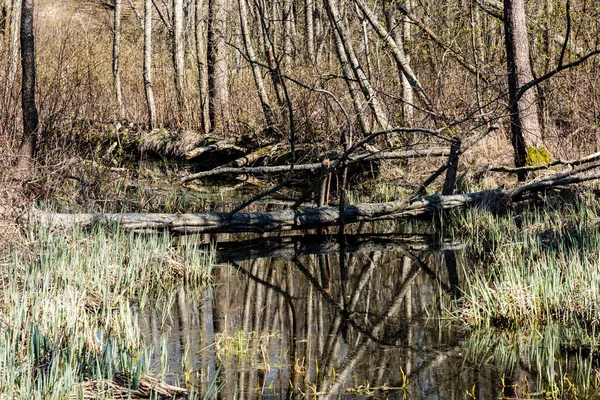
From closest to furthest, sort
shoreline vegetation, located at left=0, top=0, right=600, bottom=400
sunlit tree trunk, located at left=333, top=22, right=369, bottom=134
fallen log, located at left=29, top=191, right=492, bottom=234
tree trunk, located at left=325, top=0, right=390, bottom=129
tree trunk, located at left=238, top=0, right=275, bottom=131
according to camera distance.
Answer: shoreline vegetation, located at left=0, top=0, right=600, bottom=400 → fallen log, located at left=29, top=191, right=492, bottom=234 → tree trunk, located at left=325, top=0, right=390, bottom=129 → sunlit tree trunk, located at left=333, top=22, right=369, bottom=134 → tree trunk, located at left=238, top=0, right=275, bottom=131

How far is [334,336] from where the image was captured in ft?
19.3

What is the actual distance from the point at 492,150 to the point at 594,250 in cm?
711

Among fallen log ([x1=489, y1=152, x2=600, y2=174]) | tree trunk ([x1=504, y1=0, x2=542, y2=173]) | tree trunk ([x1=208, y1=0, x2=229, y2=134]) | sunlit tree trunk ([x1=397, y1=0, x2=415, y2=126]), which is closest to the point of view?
fallen log ([x1=489, y1=152, x2=600, y2=174])

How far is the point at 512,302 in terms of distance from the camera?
593 cm

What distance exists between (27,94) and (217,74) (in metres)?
9.20

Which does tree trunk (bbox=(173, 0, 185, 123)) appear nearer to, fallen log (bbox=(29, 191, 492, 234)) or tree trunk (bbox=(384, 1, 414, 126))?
tree trunk (bbox=(384, 1, 414, 126))

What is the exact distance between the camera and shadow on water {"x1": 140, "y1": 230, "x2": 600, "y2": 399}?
4785mm

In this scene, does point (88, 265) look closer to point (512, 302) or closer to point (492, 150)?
point (512, 302)

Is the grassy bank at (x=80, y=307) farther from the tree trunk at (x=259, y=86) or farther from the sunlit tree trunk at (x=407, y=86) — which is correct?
the tree trunk at (x=259, y=86)

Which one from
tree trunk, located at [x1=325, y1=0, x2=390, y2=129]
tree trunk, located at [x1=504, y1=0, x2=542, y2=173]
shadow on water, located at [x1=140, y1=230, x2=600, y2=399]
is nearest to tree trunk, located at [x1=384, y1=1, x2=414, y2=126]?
tree trunk, located at [x1=325, y1=0, x2=390, y2=129]

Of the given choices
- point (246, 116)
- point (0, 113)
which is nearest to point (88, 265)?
point (0, 113)

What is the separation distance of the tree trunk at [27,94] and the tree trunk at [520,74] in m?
7.05

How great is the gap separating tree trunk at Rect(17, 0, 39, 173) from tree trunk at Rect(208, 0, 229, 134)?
840 centimetres

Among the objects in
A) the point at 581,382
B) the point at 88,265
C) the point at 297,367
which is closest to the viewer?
the point at 581,382
